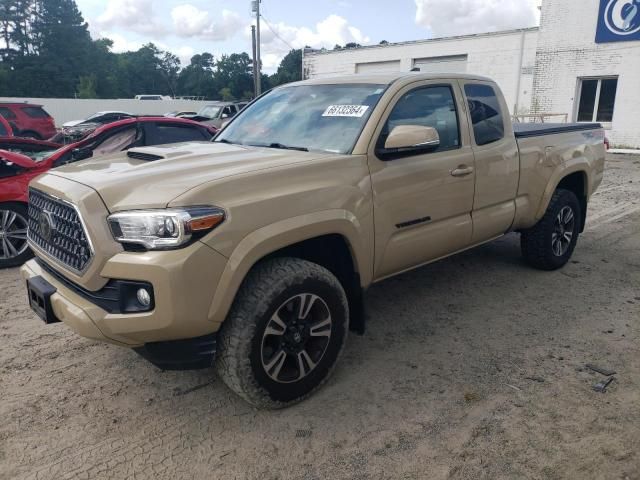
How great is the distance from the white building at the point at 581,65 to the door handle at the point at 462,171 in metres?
15.0

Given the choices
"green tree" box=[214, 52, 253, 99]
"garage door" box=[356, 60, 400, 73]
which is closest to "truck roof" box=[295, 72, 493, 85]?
"garage door" box=[356, 60, 400, 73]

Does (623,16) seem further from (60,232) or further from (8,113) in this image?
(8,113)

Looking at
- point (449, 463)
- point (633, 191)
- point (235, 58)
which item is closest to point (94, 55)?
point (235, 58)

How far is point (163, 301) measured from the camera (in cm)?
242

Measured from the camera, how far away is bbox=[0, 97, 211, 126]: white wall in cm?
3050

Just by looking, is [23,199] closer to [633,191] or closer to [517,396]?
[517,396]

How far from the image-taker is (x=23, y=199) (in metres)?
5.42

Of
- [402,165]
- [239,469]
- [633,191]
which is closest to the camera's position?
[239,469]

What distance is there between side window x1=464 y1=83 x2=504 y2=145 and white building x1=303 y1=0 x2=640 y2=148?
1431 cm

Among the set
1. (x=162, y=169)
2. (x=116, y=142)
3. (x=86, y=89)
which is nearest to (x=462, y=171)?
(x=162, y=169)

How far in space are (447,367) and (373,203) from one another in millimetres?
1212

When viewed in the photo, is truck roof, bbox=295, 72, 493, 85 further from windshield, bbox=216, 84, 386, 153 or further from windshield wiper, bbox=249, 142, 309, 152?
windshield wiper, bbox=249, 142, 309, 152

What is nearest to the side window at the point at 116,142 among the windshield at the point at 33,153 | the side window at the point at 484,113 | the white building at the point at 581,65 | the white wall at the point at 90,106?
the windshield at the point at 33,153

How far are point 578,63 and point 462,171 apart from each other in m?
17.8
